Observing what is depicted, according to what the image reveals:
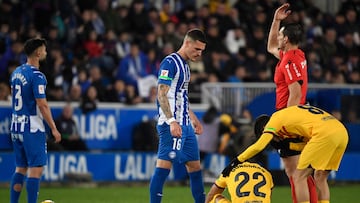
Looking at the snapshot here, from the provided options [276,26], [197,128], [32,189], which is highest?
[276,26]

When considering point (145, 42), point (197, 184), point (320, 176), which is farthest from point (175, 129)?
point (145, 42)

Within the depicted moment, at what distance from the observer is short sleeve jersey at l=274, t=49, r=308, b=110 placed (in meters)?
10.9

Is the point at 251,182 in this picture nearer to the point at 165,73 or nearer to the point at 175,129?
the point at 175,129

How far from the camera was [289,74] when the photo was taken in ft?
35.8

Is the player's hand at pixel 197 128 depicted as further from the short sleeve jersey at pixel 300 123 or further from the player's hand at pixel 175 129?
the short sleeve jersey at pixel 300 123

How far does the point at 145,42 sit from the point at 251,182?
1091 centimetres

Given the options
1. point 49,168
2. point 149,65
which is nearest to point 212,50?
point 149,65

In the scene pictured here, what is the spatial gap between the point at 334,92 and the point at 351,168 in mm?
1837

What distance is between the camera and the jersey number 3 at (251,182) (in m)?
9.80

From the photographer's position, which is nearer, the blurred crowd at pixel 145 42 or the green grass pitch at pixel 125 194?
the green grass pitch at pixel 125 194

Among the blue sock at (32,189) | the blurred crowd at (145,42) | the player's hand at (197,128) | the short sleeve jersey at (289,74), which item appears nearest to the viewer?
the short sleeve jersey at (289,74)

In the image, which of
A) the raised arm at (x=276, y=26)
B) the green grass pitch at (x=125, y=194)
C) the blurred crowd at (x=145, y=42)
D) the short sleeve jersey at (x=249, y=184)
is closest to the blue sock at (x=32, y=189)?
the green grass pitch at (x=125, y=194)

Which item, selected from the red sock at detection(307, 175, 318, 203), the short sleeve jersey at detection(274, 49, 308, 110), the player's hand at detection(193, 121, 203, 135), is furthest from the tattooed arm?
the red sock at detection(307, 175, 318, 203)

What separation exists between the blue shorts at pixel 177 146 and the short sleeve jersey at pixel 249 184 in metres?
1.00
